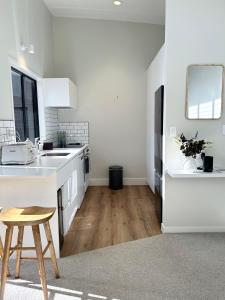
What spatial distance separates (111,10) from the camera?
432cm

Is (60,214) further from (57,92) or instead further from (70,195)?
(57,92)

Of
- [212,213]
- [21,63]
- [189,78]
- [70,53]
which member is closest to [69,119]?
[70,53]

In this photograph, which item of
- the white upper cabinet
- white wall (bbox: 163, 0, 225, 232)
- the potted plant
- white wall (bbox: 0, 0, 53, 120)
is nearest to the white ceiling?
white wall (bbox: 0, 0, 53, 120)

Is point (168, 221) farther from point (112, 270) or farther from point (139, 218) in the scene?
point (112, 270)

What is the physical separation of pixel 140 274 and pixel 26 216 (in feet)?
3.71

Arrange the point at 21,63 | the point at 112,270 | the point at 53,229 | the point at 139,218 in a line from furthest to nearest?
the point at 139,218 < the point at 21,63 < the point at 53,229 < the point at 112,270

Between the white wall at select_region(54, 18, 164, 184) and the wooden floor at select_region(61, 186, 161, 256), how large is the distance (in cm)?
85

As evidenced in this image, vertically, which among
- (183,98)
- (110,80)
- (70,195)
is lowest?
(70,195)

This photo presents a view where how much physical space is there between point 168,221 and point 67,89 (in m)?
2.64

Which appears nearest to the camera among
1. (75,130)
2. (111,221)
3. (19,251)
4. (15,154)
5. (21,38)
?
(19,251)

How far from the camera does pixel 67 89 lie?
13.4ft

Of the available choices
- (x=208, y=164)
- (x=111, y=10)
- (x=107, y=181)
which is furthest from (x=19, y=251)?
(x=111, y=10)

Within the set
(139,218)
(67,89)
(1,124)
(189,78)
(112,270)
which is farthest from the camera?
(67,89)

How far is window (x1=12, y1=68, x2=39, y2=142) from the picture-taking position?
3293mm
